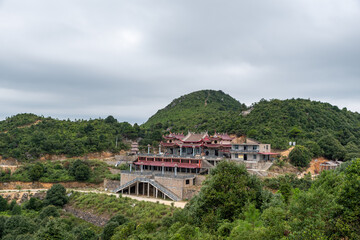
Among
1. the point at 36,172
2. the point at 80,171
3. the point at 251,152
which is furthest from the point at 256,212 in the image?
the point at 36,172

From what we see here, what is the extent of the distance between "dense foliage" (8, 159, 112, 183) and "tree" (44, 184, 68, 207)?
23.7 feet

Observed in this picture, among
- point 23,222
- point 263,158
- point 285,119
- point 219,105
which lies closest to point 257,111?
point 285,119

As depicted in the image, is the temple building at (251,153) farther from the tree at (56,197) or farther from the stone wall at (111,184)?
the tree at (56,197)

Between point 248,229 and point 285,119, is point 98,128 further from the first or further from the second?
point 248,229

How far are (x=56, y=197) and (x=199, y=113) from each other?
56516mm

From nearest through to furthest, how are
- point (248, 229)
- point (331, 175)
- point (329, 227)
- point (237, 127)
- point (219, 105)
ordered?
point (329, 227)
point (248, 229)
point (331, 175)
point (237, 127)
point (219, 105)

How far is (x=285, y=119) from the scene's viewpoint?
194 ft

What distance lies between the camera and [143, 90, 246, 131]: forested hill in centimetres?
7101

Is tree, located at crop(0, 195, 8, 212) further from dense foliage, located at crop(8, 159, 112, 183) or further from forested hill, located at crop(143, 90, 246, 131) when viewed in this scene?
forested hill, located at crop(143, 90, 246, 131)

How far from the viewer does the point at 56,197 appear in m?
36.9

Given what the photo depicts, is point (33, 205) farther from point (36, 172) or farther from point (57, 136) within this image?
point (57, 136)

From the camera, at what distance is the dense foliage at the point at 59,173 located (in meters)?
45.4

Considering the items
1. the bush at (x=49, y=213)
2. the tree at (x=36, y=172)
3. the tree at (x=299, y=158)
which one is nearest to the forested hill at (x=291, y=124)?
the tree at (x=299, y=158)

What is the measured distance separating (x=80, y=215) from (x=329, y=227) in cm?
2931
